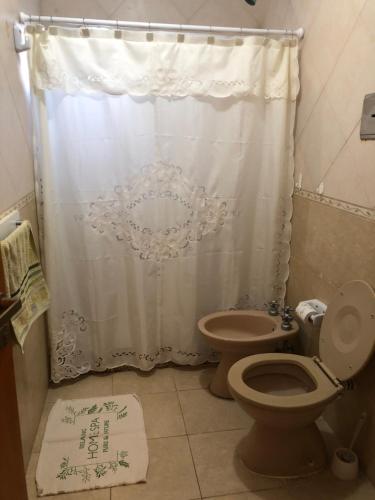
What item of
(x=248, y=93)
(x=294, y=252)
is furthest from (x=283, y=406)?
(x=248, y=93)

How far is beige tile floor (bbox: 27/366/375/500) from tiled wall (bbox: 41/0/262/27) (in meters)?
→ 2.04

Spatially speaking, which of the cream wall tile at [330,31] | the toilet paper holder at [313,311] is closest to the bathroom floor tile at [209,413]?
the toilet paper holder at [313,311]

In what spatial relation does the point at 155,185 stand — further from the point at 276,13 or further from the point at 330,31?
the point at 276,13

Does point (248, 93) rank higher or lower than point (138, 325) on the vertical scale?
higher

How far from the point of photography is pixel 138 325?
2.19 m

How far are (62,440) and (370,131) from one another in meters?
1.88

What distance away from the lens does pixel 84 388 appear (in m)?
2.13

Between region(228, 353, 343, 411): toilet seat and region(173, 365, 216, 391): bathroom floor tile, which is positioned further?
region(173, 365, 216, 391): bathroom floor tile

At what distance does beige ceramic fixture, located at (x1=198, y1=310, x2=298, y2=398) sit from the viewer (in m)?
1.92

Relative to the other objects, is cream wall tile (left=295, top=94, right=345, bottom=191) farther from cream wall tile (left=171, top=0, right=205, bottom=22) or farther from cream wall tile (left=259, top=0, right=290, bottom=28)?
cream wall tile (left=171, top=0, right=205, bottom=22)

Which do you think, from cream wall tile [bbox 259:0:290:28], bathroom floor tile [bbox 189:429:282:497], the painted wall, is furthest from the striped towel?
cream wall tile [bbox 259:0:290:28]

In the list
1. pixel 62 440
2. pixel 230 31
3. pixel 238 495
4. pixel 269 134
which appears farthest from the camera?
pixel 269 134

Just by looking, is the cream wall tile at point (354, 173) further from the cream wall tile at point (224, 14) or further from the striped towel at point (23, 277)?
the striped towel at point (23, 277)

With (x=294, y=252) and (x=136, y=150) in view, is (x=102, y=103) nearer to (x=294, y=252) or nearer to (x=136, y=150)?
(x=136, y=150)
